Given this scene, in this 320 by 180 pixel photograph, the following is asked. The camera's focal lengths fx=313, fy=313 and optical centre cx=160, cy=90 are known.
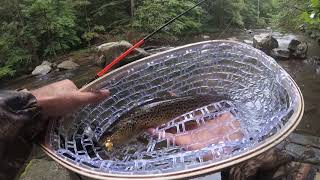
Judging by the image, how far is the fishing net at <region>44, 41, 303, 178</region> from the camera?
5.60 feet

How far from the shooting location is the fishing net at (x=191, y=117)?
171cm

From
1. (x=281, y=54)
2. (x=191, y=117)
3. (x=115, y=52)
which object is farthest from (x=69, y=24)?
(x=191, y=117)

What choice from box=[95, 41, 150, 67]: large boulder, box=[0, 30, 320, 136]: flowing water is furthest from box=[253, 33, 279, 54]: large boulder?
box=[95, 41, 150, 67]: large boulder

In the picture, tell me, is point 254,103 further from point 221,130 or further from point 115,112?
point 115,112

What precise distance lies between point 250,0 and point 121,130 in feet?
45.4

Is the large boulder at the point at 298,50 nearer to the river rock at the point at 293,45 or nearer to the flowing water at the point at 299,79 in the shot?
the river rock at the point at 293,45

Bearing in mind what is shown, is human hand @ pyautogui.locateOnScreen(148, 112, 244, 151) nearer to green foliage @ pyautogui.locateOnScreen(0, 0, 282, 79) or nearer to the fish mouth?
the fish mouth

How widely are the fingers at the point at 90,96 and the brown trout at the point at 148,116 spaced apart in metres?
0.34

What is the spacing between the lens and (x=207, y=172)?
1.52 meters

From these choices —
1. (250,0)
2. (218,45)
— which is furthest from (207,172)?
(250,0)

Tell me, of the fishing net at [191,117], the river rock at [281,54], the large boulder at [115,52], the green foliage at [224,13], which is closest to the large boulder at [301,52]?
the river rock at [281,54]

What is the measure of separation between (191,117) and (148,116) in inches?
16.6

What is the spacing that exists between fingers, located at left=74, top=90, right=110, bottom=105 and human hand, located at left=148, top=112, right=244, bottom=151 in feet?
1.82

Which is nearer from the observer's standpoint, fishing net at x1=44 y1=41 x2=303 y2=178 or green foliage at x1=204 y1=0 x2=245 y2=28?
fishing net at x1=44 y1=41 x2=303 y2=178
